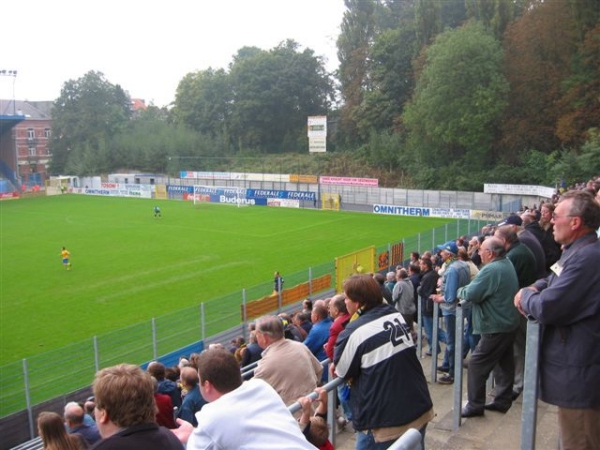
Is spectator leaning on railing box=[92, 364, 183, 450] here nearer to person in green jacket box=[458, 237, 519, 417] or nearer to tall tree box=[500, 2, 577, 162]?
person in green jacket box=[458, 237, 519, 417]

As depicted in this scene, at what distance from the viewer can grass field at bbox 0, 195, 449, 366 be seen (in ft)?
72.6

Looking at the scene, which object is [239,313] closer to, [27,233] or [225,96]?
[27,233]

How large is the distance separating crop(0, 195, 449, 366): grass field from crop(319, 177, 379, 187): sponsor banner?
555 cm

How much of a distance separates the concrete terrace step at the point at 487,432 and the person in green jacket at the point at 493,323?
180 millimetres

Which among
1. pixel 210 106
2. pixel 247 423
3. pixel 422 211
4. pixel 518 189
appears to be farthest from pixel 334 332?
pixel 210 106

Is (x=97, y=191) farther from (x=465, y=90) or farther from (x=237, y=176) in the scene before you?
(x=465, y=90)

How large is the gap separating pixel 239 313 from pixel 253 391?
16208 mm

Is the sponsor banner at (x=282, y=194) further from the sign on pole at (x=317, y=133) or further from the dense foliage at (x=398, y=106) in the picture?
the dense foliage at (x=398, y=106)

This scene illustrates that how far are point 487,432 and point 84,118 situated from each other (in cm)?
9381

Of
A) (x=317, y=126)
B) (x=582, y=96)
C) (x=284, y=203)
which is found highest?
(x=582, y=96)

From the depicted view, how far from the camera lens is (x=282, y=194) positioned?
57.7 meters

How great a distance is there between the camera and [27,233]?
4259 centimetres

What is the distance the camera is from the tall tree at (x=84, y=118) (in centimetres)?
8869

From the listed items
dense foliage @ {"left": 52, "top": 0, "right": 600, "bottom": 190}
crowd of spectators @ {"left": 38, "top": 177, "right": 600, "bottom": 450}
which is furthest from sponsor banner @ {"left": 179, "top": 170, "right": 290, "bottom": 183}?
crowd of spectators @ {"left": 38, "top": 177, "right": 600, "bottom": 450}
